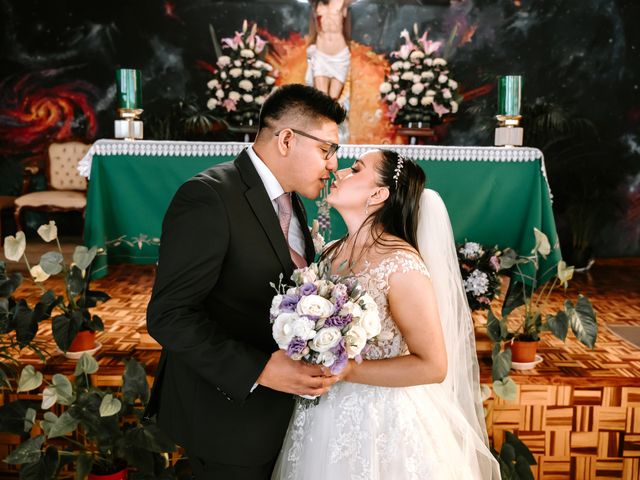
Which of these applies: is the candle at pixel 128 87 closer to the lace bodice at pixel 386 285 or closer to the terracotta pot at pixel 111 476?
the terracotta pot at pixel 111 476

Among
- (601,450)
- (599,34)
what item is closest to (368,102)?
(599,34)

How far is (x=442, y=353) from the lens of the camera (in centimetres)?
198

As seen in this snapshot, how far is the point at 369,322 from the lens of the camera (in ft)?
5.57

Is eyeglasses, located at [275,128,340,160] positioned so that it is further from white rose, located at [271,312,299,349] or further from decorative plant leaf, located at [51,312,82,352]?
decorative plant leaf, located at [51,312,82,352]

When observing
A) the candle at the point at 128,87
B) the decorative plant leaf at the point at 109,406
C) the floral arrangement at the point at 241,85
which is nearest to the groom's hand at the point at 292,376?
the decorative plant leaf at the point at 109,406

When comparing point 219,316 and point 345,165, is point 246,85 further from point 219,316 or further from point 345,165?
point 219,316

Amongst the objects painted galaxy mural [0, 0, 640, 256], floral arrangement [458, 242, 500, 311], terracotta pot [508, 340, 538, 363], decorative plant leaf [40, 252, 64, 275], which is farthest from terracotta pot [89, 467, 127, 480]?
painted galaxy mural [0, 0, 640, 256]

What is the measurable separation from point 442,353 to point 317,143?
827 mm

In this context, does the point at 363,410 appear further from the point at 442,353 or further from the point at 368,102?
the point at 368,102

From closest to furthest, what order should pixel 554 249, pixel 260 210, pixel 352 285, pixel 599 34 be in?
pixel 352 285 → pixel 260 210 → pixel 554 249 → pixel 599 34

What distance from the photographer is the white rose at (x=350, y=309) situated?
1660mm

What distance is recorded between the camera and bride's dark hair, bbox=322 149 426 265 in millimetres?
2248

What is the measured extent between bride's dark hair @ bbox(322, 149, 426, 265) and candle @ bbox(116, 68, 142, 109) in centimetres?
296

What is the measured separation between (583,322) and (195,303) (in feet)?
7.50
